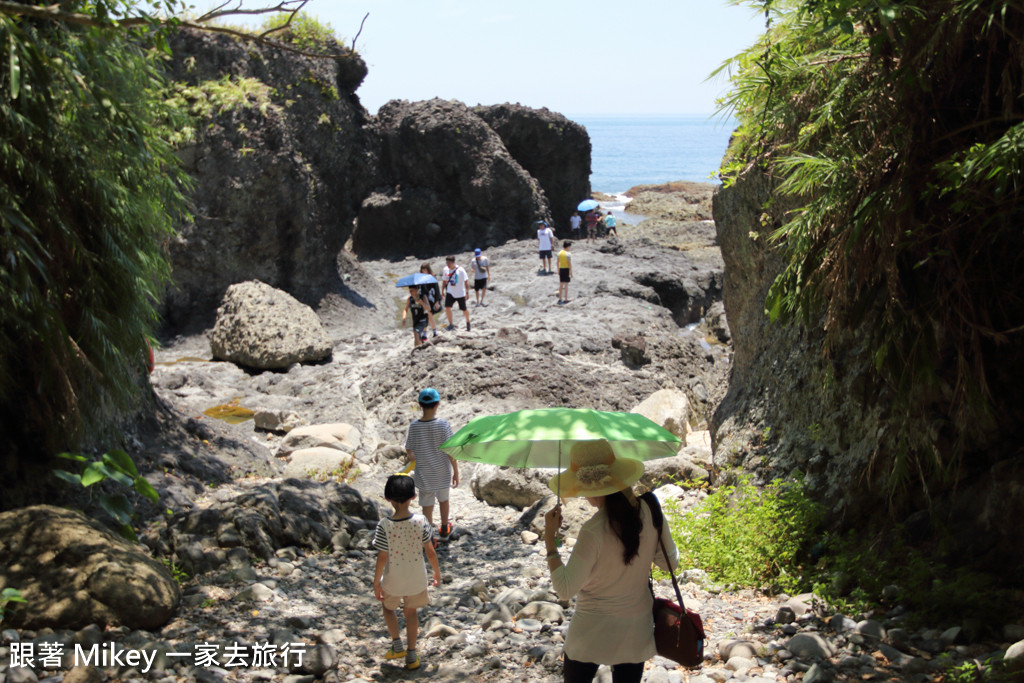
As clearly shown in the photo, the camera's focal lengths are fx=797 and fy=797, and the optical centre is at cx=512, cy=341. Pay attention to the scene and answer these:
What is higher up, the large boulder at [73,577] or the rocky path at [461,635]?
the large boulder at [73,577]

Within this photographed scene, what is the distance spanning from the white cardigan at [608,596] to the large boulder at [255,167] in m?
16.2

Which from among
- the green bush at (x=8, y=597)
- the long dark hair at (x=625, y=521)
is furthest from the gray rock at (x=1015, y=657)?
the green bush at (x=8, y=597)

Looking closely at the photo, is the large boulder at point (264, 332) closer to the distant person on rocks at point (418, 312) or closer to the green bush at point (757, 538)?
the distant person on rocks at point (418, 312)

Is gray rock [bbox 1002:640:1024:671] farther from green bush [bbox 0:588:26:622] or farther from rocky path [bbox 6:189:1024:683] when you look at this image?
green bush [bbox 0:588:26:622]

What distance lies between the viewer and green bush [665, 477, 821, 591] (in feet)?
18.6

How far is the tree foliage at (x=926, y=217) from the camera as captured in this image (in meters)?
4.56

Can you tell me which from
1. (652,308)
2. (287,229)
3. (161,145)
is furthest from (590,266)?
(161,145)

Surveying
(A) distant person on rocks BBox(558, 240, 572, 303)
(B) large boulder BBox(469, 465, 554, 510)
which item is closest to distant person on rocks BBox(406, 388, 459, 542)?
(B) large boulder BBox(469, 465, 554, 510)

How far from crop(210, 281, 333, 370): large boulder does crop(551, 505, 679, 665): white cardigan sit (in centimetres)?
1326

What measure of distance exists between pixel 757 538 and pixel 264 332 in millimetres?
12117

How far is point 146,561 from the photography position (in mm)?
5039

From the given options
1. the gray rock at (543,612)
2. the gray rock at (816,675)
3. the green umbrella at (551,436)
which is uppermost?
the green umbrella at (551,436)

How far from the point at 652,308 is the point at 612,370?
16.1 feet

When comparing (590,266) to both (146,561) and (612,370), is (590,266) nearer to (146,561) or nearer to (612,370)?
(612,370)
